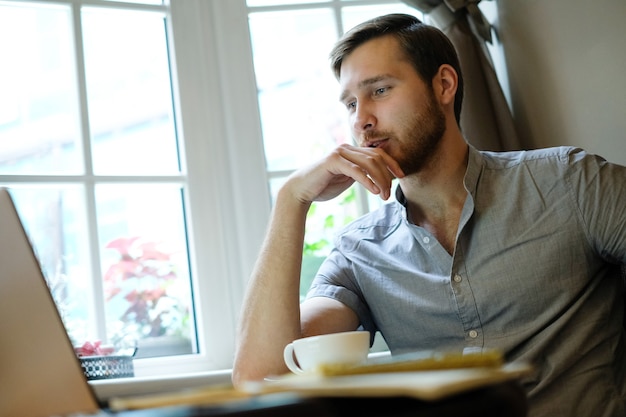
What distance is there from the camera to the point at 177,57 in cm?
218

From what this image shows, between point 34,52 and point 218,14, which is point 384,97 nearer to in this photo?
point 218,14

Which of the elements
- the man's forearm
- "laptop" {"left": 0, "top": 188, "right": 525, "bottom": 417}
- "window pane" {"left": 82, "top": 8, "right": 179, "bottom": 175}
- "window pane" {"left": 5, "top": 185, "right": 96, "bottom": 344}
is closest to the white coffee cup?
"laptop" {"left": 0, "top": 188, "right": 525, "bottom": 417}

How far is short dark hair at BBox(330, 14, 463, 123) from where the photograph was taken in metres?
1.85

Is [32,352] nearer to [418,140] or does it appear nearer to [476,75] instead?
[418,140]

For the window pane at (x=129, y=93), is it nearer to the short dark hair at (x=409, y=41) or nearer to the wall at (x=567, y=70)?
the short dark hair at (x=409, y=41)

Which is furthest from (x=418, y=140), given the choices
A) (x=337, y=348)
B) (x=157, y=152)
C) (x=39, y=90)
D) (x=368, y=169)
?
(x=39, y=90)

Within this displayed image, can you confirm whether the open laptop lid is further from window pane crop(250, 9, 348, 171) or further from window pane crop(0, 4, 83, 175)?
window pane crop(250, 9, 348, 171)

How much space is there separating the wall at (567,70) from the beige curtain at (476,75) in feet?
0.25

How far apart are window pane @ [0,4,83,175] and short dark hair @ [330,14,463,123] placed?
2.45ft

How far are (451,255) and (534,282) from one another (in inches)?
7.2

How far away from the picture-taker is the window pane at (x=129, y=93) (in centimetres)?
211

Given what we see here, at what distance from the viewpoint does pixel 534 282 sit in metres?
1.52

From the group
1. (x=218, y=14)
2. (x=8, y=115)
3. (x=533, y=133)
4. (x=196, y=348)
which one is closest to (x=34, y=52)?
(x=8, y=115)

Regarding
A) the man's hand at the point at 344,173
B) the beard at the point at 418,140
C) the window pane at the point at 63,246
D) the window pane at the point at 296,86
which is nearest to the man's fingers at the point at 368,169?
the man's hand at the point at 344,173
